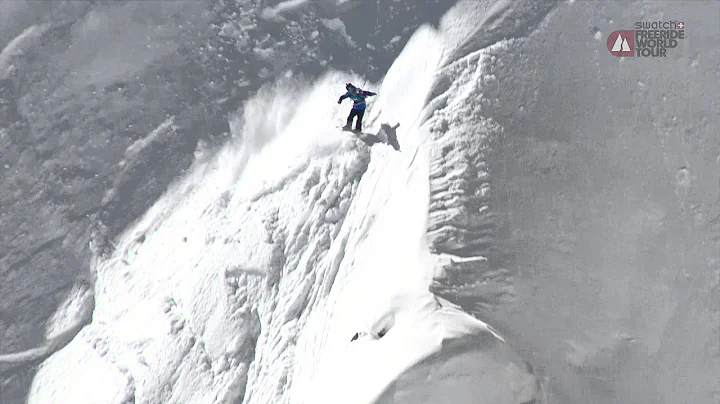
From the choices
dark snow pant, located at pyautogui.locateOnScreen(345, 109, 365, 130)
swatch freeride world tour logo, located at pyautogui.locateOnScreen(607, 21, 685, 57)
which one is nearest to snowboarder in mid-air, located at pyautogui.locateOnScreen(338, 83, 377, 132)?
dark snow pant, located at pyautogui.locateOnScreen(345, 109, 365, 130)

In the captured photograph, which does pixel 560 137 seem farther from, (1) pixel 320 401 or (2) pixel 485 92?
(1) pixel 320 401

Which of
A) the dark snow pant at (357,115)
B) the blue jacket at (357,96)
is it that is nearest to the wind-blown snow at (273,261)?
the dark snow pant at (357,115)

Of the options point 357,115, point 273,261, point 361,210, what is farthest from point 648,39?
point 273,261

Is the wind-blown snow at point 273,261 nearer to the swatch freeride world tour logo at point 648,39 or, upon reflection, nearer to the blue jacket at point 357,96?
the blue jacket at point 357,96

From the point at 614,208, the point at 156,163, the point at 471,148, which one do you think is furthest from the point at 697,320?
the point at 156,163

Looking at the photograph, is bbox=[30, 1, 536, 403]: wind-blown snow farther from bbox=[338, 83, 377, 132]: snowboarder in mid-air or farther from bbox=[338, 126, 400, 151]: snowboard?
bbox=[338, 83, 377, 132]: snowboarder in mid-air

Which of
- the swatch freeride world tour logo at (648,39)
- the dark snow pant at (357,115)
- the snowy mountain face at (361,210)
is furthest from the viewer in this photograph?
the dark snow pant at (357,115)

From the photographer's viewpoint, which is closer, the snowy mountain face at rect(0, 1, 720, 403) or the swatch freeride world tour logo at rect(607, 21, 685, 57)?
the snowy mountain face at rect(0, 1, 720, 403)
